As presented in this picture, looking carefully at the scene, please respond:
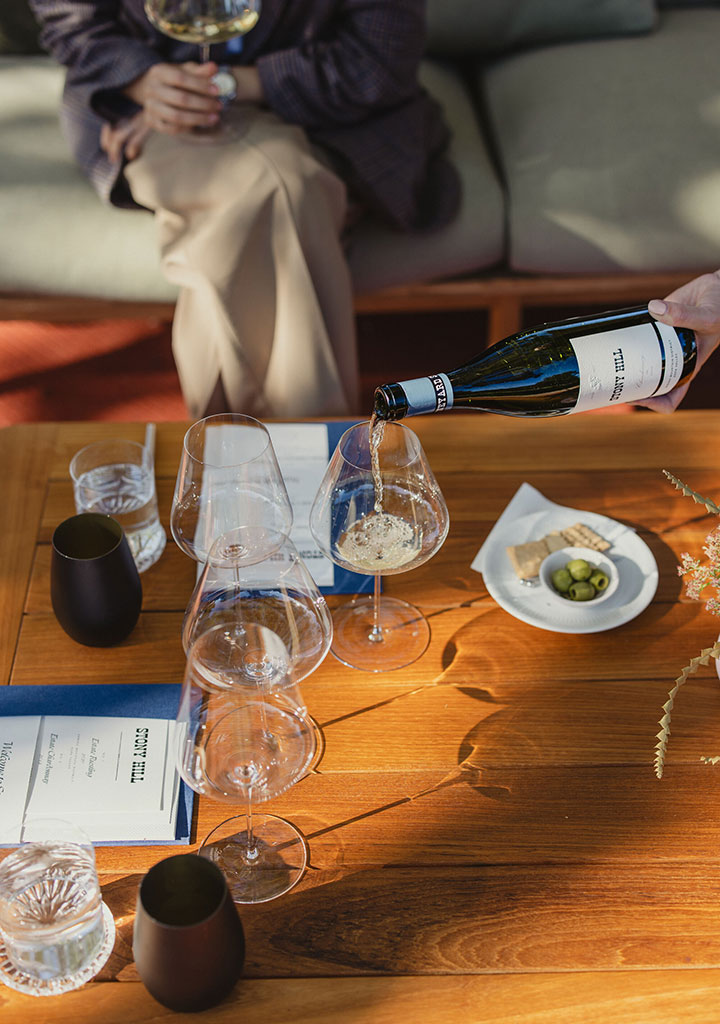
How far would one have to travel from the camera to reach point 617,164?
1994 millimetres

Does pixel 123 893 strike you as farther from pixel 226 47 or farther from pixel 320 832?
pixel 226 47

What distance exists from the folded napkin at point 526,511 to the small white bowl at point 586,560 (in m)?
0.05

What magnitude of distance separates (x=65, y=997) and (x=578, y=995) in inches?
14.7

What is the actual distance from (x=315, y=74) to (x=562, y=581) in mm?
1158

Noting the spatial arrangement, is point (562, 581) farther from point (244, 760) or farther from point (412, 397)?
point (244, 760)

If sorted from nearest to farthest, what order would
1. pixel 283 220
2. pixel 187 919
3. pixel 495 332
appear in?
pixel 187 919, pixel 283 220, pixel 495 332

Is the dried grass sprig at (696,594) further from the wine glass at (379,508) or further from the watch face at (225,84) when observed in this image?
the watch face at (225,84)

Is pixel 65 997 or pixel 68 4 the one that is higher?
pixel 68 4

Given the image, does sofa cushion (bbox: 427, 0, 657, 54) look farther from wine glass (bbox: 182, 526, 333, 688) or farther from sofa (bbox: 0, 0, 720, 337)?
wine glass (bbox: 182, 526, 333, 688)

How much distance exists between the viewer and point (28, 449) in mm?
1269

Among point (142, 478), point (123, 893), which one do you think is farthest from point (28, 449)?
point (123, 893)

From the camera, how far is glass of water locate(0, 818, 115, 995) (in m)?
0.73

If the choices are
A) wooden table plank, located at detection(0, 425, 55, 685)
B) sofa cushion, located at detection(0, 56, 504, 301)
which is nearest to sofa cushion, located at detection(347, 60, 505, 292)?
sofa cushion, located at detection(0, 56, 504, 301)

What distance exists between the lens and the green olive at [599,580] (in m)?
1.06
